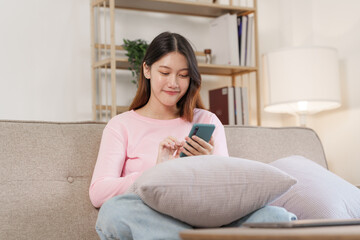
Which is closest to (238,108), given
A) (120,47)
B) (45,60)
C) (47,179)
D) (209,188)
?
(120,47)

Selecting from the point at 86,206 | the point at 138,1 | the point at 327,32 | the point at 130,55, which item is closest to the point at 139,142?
the point at 86,206

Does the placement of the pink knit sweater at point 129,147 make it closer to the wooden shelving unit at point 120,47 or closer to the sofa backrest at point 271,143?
the sofa backrest at point 271,143

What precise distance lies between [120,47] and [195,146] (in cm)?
164

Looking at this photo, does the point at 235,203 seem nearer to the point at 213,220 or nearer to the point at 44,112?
the point at 213,220

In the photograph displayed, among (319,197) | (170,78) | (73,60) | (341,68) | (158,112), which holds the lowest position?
(319,197)

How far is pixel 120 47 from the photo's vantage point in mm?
2971

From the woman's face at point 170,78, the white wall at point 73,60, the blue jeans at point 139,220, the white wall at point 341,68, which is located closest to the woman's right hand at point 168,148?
the woman's face at point 170,78

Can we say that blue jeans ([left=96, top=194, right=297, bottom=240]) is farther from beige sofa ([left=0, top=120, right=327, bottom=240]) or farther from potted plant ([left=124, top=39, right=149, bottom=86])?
potted plant ([left=124, top=39, right=149, bottom=86])

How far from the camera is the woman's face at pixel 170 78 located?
1.69 m

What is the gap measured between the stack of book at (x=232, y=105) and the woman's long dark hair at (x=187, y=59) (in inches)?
44.8

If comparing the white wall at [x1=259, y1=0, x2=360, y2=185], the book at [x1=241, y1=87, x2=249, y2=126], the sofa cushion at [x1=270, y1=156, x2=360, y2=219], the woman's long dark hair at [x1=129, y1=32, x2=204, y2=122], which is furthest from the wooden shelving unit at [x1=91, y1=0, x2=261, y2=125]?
the sofa cushion at [x1=270, y1=156, x2=360, y2=219]

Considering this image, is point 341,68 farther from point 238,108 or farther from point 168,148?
point 168,148

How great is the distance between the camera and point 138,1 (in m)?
2.91

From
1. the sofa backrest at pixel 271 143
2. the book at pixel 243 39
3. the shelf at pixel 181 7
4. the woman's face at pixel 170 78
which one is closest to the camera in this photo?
the woman's face at pixel 170 78
